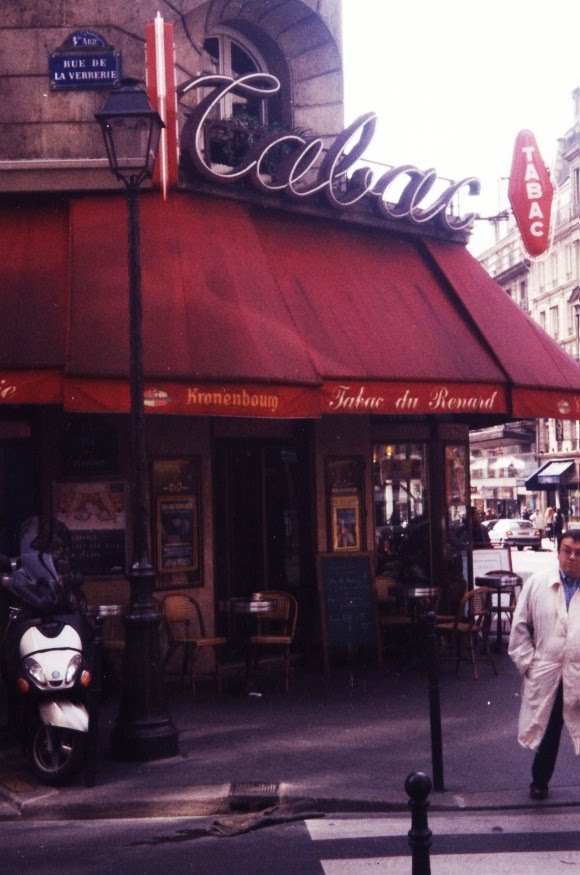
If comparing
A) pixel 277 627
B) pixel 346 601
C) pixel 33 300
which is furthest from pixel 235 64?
pixel 277 627

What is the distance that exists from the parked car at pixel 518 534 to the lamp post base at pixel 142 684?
134ft

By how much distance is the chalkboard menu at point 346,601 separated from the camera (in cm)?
1280

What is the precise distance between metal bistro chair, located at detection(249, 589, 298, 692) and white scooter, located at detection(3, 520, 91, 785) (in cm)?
335

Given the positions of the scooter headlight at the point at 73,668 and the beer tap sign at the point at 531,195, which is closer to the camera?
the scooter headlight at the point at 73,668

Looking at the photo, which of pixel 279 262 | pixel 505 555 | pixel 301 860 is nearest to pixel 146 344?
pixel 279 262

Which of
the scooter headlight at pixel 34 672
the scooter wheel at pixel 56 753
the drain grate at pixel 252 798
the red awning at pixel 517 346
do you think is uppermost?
the red awning at pixel 517 346

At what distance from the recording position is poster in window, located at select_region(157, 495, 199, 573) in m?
12.3

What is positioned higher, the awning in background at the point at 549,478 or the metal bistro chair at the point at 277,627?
the awning in background at the point at 549,478

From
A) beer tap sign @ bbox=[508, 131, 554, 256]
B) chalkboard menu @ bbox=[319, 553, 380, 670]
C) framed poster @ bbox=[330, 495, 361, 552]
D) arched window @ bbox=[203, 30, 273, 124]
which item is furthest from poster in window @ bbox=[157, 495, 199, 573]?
beer tap sign @ bbox=[508, 131, 554, 256]

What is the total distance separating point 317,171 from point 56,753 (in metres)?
8.01

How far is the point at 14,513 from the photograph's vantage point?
40.4 ft

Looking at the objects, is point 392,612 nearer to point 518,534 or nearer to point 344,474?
point 344,474

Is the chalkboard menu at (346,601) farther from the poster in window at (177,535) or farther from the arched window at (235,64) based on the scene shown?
the arched window at (235,64)

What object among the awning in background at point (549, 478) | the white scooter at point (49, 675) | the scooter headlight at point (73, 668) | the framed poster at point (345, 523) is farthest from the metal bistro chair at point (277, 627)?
the awning in background at point (549, 478)
